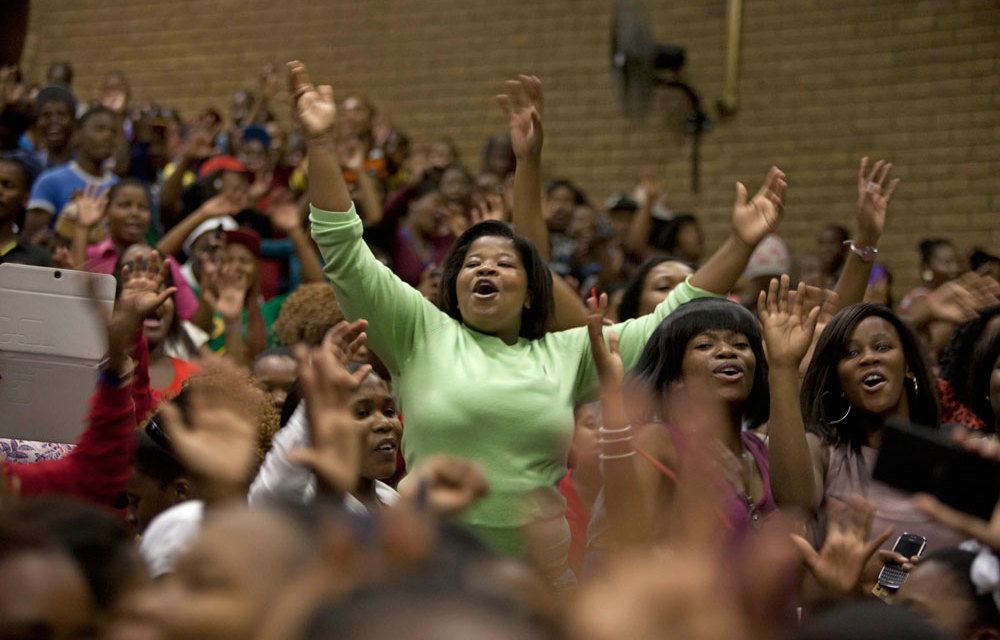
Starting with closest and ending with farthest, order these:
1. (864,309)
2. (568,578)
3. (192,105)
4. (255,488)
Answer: (255,488) < (568,578) < (864,309) < (192,105)

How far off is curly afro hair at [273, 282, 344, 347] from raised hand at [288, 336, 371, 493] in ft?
7.73

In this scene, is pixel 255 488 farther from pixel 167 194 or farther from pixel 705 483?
pixel 167 194

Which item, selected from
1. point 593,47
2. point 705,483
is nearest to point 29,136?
point 593,47

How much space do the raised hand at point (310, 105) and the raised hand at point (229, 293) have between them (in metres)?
1.38

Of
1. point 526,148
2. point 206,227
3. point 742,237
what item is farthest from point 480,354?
point 206,227

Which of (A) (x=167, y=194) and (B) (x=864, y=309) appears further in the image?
(A) (x=167, y=194)

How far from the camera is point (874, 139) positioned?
7785mm

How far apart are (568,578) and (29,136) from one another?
5956 millimetres

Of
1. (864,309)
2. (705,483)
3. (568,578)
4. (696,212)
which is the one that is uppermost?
(705,483)

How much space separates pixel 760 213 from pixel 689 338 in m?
0.60

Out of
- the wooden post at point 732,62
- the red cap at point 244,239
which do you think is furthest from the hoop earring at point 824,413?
the wooden post at point 732,62

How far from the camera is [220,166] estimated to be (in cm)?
692

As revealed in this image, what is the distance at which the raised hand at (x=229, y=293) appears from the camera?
4.36m

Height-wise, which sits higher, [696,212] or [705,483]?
[705,483]
